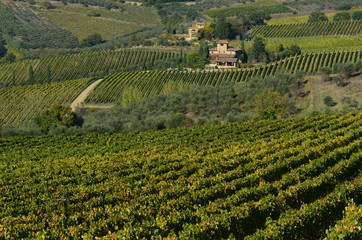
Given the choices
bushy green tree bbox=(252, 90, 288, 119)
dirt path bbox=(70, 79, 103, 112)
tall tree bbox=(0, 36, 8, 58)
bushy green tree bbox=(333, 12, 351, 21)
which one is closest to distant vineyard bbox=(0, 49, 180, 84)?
dirt path bbox=(70, 79, 103, 112)

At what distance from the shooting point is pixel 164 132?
51.1 m

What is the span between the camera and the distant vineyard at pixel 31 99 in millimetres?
78562

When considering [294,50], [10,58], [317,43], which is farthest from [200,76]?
[10,58]

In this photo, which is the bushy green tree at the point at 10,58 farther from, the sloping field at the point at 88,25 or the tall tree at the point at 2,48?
the sloping field at the point at 88,25

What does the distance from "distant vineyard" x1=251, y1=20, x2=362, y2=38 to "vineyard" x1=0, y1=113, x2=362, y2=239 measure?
9219 centimetres

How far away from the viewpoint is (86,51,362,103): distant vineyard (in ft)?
299

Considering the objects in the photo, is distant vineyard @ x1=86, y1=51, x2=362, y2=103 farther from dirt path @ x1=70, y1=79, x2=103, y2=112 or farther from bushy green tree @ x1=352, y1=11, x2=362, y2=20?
bushy green tree @ x1=352, y1=11, x2=362, y2=20

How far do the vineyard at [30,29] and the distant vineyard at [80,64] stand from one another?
27.7m

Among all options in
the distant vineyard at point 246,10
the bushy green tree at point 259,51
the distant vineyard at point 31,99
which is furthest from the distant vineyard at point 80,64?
the distant vineyard at point 246,10

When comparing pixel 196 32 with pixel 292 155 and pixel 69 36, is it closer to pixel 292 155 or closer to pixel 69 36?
pixel 69 36

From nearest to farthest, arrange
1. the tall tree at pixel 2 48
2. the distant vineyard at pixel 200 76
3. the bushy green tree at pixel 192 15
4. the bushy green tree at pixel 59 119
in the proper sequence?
the bushy green tree at pixel 59 119, the distant vineyard at pixel 200 76, the tall tree at pixel 2 48, the bushy green tree at pixel 192 15

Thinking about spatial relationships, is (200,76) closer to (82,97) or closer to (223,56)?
(223,56)

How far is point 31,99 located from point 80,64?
35970mm

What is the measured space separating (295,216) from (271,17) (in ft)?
489
